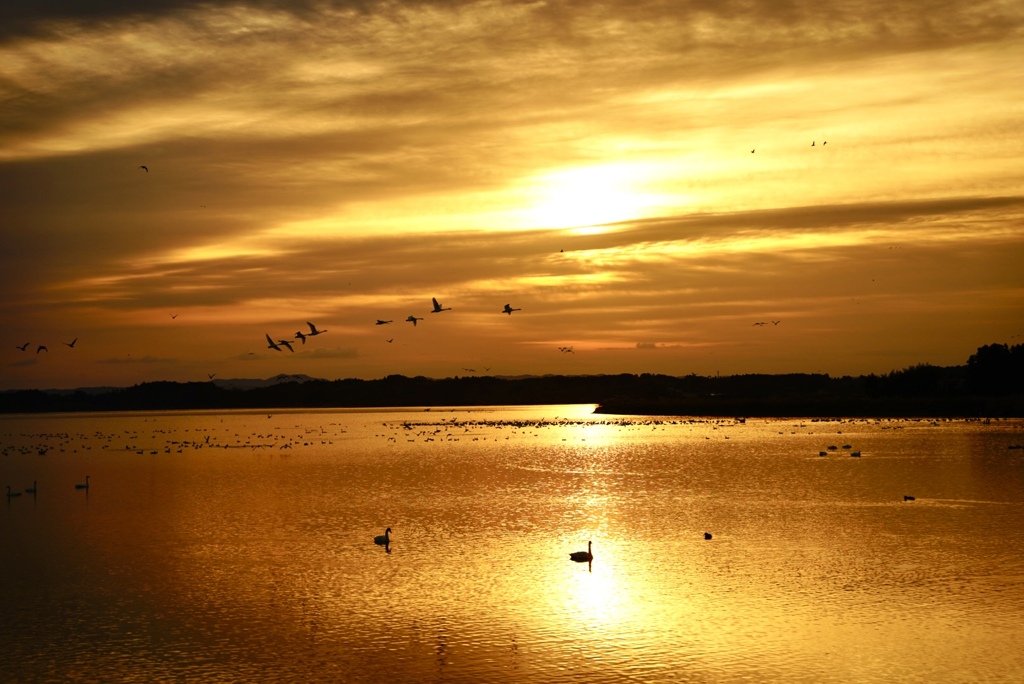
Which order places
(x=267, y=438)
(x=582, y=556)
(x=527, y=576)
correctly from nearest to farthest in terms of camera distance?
1. (x=527, y=576)
2. (x=582, y=556)
3. (x=267, y=438)

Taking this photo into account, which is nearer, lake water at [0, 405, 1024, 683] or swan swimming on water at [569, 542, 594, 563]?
lake water at [0, 405, 1024, 683]

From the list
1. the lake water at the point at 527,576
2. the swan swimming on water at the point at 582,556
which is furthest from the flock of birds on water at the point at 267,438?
the swan swimming on water at the point at 582,556

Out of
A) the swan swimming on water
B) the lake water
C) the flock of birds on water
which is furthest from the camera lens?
the flock of birds on water

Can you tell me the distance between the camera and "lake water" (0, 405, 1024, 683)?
1838 centimetres

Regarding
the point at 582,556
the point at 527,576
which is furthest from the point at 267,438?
the point at 527,576

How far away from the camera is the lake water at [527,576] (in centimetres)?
1838

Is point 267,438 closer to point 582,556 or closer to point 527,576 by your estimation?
point 582,556

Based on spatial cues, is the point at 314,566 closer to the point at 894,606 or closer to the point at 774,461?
the point at 894,606

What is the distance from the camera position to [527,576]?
25672 millimetres

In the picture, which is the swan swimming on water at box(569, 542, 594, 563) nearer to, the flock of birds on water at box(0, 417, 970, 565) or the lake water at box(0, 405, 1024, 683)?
the lake water at box(0, 405, 1024, 683)

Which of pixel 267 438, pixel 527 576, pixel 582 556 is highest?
pixel 267 438

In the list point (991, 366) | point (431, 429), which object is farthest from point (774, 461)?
point (991, 366)

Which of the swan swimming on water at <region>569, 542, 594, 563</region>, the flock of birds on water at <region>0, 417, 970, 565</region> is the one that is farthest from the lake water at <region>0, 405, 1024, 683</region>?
the flock of birds on water at <region>0, 417, 970, 565</region>

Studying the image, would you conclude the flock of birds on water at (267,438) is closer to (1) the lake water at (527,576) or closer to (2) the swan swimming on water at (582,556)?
(1) the lake water at (527,576)
